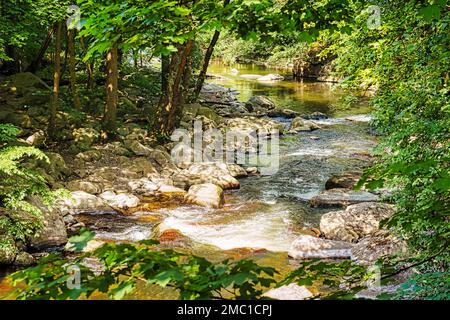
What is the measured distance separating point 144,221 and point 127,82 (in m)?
12.6

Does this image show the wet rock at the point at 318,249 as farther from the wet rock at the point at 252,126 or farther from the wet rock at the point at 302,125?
the wet rock at the point at 302,125

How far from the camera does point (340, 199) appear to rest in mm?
10789

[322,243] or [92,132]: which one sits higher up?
[92,132]

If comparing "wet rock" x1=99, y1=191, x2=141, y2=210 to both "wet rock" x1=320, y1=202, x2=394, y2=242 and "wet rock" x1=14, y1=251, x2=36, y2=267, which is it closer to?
"wet rock" x1=14, y1=251, x2=36, y2=267

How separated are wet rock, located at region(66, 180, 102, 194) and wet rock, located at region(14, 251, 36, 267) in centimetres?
361

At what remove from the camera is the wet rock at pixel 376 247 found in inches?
275

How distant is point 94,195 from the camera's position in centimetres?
1084

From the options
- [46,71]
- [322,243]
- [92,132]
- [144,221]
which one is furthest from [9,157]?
[46,71]

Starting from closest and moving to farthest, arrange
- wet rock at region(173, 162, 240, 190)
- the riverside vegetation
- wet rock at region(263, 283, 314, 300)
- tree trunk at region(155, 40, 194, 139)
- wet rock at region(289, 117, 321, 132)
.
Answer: the riverside vegetation, wet rock at region(263, 283, 314, 300), wet rock at region(173, 162, 240, 190), tree trunk at region(155, 40, 194, 139), wet rock at region(289, 117, 321, 132)

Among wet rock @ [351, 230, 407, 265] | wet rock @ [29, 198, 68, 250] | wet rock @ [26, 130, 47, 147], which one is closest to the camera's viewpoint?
wet rock @ [351, 230, 407, 265]

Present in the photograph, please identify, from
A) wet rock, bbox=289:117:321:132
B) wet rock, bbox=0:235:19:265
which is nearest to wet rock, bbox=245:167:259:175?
wet rock, bbox=289:117:321:132

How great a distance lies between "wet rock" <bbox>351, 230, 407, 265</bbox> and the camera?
698 centimetres

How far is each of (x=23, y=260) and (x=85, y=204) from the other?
3037 millimetres
